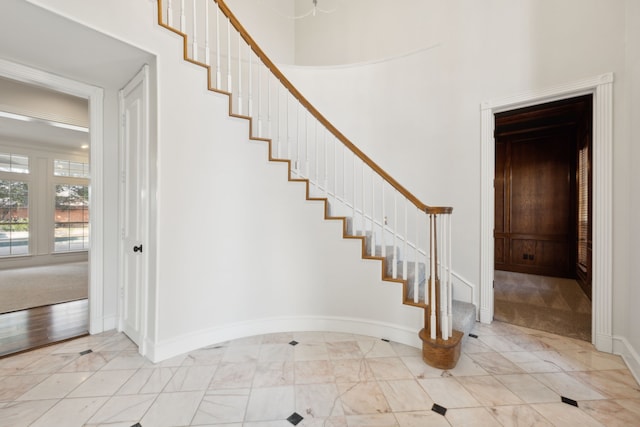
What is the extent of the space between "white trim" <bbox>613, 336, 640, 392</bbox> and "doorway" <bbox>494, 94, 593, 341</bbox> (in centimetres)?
124

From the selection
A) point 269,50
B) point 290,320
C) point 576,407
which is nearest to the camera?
point 576,407

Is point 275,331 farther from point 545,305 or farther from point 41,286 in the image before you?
point 41,286

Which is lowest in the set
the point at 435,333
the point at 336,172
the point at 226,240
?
the point at 435,333

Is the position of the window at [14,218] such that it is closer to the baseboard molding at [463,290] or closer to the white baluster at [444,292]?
the white baluster at [444,292]

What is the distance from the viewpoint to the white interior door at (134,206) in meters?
2.32

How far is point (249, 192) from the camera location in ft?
8.70

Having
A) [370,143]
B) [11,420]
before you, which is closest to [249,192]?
[370,143]

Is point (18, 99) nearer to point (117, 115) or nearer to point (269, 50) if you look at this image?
point (117, 115)

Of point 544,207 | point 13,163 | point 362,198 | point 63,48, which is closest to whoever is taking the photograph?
point 63,48

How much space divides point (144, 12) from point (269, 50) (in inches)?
108

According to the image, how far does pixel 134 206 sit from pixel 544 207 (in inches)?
259

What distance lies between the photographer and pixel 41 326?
2846 mm

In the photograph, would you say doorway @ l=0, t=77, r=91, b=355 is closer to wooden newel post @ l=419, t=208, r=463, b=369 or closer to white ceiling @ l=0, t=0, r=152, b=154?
white ceiling @ l=0, t=0, r=152, b=154

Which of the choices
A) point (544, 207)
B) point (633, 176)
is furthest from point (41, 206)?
point (544, 207)
